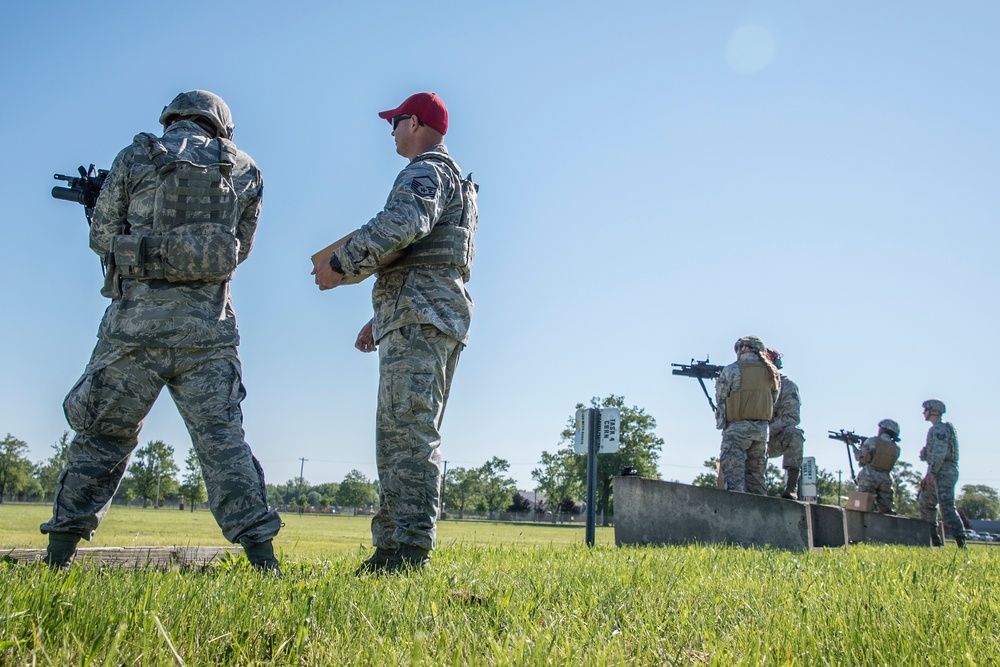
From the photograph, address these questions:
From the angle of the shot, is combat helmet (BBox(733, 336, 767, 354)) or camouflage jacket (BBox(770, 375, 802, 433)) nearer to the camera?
combat helmet (BBox(733, 336, 767, 354))

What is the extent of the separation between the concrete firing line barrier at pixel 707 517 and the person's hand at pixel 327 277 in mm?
4752

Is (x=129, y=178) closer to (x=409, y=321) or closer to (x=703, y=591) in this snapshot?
(x=409, y=321)

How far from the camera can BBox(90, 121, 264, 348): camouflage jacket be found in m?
3.47

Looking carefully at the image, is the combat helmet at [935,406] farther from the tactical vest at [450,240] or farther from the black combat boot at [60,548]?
the black combat boot at [60,548]

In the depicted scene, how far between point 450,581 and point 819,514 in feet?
22.9

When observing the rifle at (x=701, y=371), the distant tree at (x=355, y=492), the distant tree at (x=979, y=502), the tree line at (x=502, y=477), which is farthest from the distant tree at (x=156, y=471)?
the distant tree at (x=979, y=502)

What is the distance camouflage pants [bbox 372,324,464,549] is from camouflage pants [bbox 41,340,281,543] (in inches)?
21.9

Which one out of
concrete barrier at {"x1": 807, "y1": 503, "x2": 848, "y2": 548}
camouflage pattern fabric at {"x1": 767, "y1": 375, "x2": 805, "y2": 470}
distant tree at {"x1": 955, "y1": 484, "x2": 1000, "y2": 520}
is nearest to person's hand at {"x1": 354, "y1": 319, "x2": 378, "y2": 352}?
concrete barrier at {"x1": 807, "y1": 503, "x2": 848, "y2": 548}

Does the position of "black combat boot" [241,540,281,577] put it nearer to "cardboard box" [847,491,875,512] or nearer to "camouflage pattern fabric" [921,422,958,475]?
"cardboard box" [847,491,875,512]

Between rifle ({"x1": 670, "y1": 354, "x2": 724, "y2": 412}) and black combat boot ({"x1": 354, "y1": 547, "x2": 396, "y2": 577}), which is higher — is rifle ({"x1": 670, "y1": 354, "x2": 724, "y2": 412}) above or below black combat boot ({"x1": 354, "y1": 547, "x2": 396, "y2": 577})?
above

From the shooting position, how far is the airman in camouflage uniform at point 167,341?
337 cm

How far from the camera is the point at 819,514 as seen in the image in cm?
852

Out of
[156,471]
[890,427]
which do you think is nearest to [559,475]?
[156,471]

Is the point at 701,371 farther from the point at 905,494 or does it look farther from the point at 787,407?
the point at 905,494
